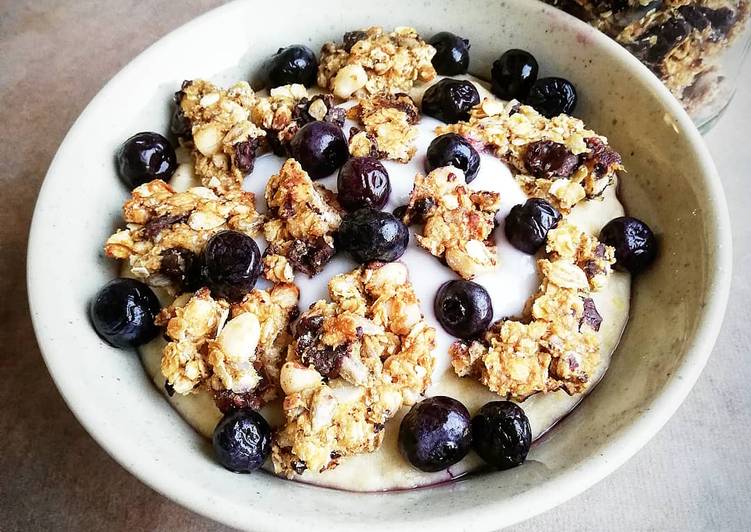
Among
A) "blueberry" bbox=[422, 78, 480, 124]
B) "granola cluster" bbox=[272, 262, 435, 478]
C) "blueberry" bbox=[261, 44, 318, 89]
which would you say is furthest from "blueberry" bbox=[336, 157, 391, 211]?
"blueberry" bbox=[261, 44, 318, 89]

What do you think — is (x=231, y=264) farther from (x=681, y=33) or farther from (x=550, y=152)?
(x=681, y=33)

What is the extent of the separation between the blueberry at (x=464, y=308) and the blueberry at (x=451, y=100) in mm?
391

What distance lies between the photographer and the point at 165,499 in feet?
4.03

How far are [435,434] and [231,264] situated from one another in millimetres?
368

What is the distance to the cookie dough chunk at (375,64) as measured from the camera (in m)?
1.32

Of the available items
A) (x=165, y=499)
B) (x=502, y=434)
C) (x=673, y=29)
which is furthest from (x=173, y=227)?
(x=673, y=29)

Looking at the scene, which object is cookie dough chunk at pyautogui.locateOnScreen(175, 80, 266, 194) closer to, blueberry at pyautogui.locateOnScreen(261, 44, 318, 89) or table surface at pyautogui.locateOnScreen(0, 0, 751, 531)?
blueberry at pyautogui.locateOnScreen(261, 44, 318, 89)

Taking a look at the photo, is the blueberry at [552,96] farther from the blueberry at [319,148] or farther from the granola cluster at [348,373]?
the granola cluster at [348,373]

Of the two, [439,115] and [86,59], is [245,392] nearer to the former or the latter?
[439,115]

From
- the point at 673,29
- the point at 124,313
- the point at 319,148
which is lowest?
the point at 124,313

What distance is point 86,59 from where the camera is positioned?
6.47 ft

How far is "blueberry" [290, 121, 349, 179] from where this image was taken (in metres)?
1.15

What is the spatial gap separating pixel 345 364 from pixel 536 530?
1.62ft

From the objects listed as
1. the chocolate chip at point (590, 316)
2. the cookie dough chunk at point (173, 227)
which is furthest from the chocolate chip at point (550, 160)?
the cookie dough chunk at point (173, 227)
